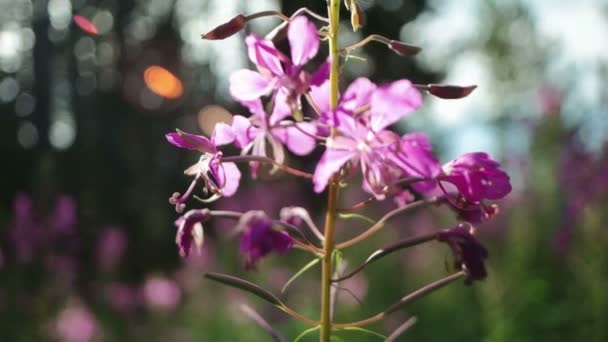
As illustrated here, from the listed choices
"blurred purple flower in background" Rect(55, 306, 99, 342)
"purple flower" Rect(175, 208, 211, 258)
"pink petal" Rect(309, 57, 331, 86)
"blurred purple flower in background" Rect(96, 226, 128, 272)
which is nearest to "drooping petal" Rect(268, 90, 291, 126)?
"pink petal" Rect(309, 57, 331, 86)

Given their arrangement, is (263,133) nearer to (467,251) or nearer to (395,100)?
(395,100)

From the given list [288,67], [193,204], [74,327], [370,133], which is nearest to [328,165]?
[370,133]

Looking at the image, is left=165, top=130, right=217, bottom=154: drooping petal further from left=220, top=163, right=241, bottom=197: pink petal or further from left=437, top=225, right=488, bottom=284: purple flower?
left=437, top=225, right=488, bottom=284: purple flower

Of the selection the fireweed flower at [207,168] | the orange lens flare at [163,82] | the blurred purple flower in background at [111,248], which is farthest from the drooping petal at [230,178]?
the orange lens flare at [163,82]

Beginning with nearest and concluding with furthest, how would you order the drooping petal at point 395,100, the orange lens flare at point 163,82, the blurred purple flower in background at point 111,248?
the drooping petal at point 395,100, the blurred purple flower in background at point 111,248, the orange lens flare at point 163,82

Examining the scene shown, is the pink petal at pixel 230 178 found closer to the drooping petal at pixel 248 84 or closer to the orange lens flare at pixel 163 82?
the drooping petal at pixel 248 84

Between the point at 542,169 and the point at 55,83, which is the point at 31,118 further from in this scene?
the point at 542,169
